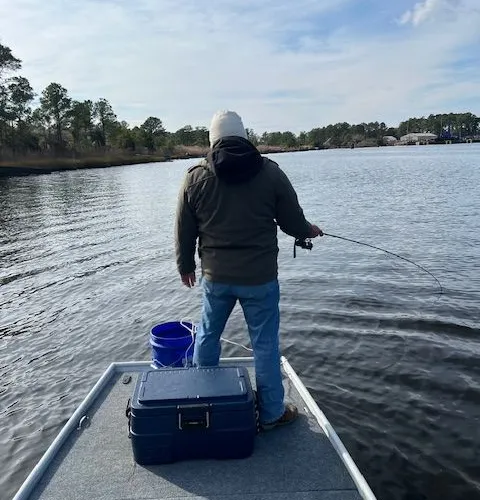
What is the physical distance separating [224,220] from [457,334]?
519 cm

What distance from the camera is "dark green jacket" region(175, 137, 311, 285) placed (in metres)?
3.86

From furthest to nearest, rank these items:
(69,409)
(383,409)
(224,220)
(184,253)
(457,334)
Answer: (457,334) → (69,409) → (383,409) → (184,253) → (224,220)

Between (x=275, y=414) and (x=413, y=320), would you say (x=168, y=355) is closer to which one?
(x=275, y=414)

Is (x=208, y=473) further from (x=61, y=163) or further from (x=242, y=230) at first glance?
(x=61, y=163)

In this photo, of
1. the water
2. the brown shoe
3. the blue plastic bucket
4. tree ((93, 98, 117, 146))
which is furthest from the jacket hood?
tree ((93, 98, 117, 146))

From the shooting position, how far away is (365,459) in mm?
5008

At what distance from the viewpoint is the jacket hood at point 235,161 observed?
379cm

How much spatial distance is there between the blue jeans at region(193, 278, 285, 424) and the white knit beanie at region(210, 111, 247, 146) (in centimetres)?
113

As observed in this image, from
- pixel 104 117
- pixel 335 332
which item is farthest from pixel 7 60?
pixel 335 332

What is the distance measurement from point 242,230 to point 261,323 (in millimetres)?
744

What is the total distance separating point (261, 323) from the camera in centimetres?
411

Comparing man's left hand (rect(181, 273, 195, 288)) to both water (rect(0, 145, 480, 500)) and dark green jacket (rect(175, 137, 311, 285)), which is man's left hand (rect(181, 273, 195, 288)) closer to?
dark green jacket (rect(175, 137, 311, 285))

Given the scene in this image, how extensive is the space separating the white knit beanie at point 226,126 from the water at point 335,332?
3223 mm

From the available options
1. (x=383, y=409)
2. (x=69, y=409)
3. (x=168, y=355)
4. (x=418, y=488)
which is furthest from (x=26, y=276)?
(x=418, y=488)
